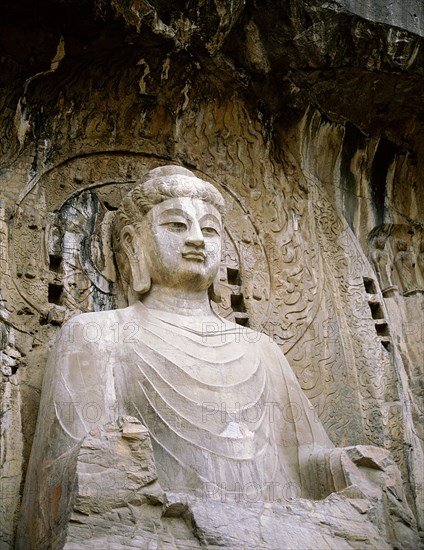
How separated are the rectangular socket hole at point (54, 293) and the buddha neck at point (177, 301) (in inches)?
27.0

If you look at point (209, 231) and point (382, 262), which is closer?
point (209, 231)

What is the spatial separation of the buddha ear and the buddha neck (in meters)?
0.07

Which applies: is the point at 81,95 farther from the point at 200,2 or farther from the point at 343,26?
the point at 343,26

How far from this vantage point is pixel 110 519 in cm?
562

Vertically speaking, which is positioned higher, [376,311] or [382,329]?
[376,311]

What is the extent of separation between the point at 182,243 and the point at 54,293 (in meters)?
1.10

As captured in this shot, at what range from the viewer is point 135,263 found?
7633 mm

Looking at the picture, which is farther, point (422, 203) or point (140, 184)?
point (422, 203)

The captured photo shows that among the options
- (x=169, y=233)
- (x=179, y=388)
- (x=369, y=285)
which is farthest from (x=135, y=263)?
(x=369, y=285)

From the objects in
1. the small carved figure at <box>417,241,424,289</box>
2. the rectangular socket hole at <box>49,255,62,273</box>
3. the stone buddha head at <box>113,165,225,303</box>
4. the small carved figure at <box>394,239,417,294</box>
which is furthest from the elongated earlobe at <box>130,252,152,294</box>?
the small carved figure at <box>417,241,424,289</box>

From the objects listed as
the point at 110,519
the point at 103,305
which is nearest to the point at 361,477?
the point at 110,519

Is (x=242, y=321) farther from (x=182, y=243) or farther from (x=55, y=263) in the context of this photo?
(x=55, y=263)

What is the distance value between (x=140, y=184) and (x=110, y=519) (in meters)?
2.91

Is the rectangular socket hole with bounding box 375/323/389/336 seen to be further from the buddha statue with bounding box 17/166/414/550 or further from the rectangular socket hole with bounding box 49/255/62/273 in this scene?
the rectangular socket hole with bounding box 49/255/62/273
